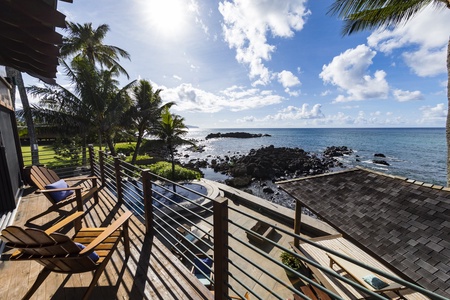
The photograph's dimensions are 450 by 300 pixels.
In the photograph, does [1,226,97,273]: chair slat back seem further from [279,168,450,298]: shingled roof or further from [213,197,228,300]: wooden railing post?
[279,168,450,298]: shingled roof

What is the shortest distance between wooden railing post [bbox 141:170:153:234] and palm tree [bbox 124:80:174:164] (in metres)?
12.3

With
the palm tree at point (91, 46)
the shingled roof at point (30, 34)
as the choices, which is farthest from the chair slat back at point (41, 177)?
the palm tree at point (91, 46)

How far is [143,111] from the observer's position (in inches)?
573

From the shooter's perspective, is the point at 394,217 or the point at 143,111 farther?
the point at 143,111

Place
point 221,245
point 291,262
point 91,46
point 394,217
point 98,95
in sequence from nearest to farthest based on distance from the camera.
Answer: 1. point 221,245
2. point 394,217
3. point 291,262
4. point 98,95
5. point 91,46

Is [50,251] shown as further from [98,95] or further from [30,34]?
[98,95]

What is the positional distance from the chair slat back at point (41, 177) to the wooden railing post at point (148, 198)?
2.25 meters

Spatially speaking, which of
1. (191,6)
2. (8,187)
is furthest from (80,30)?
(8,187)

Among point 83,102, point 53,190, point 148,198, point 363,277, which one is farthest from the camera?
point 83,102

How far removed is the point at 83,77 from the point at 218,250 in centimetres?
1378

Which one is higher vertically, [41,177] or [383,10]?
[383,10]

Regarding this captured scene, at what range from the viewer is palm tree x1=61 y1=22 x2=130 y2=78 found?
14.9 metres

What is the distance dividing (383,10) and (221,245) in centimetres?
1035

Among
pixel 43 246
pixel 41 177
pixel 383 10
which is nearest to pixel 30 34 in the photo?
pixel 43 246
